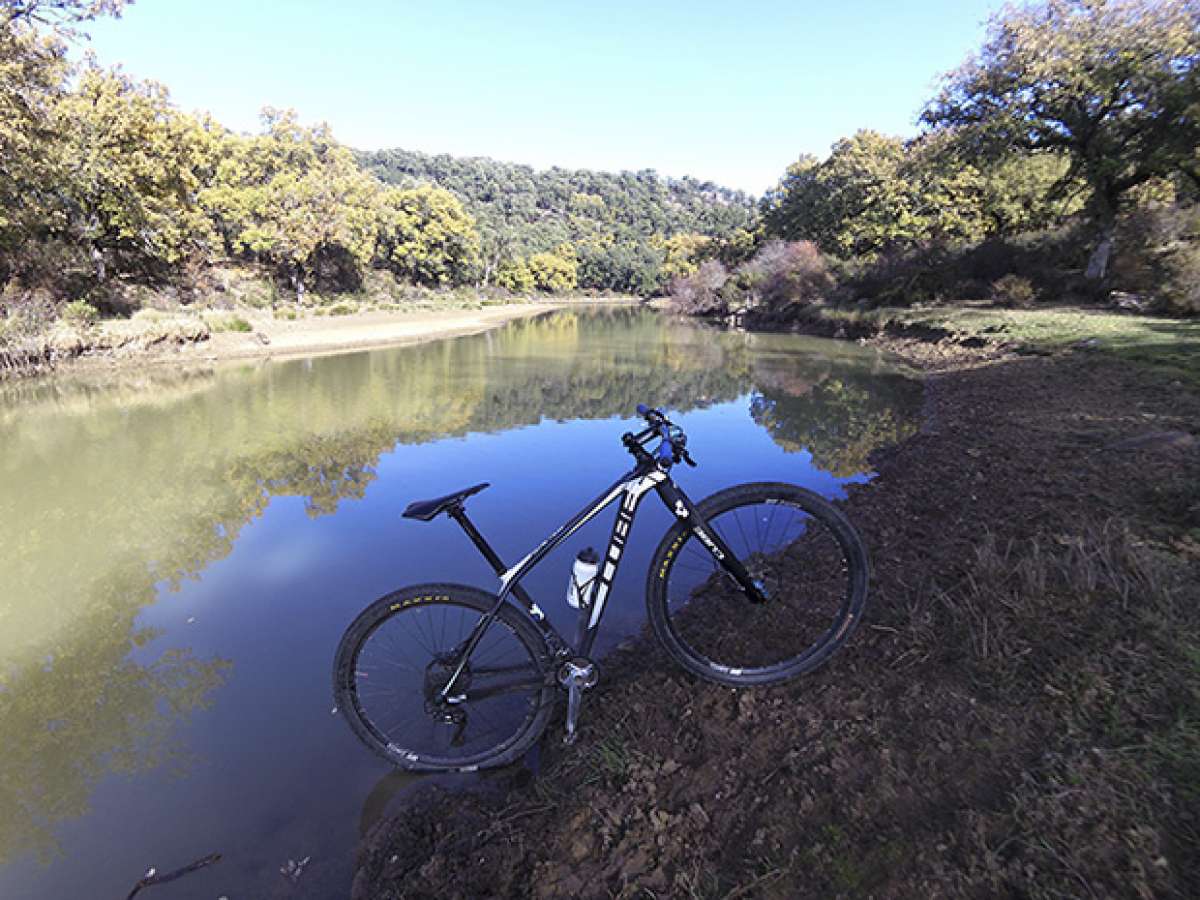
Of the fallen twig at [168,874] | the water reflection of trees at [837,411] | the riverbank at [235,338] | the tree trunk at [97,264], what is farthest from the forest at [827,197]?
the fallen twig at [168,874]

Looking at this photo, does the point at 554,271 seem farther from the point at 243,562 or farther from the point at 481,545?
the point at 481,545

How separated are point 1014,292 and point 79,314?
31877 mm

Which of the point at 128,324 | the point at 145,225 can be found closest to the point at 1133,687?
the point at 128,324

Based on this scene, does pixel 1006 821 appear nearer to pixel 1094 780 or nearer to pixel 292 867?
pixel 1094 780

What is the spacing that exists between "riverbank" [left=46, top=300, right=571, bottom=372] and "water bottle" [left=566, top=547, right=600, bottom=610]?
18.6 metres

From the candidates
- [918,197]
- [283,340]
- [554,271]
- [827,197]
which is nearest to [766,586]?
[283,340]

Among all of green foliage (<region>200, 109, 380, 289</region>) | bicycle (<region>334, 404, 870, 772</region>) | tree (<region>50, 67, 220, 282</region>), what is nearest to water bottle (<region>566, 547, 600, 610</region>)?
bicycle (<region>334, 404, 870, 772</region>)

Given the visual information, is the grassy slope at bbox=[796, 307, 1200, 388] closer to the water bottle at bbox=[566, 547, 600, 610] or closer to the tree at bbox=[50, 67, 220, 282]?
the water bottle at bbox=[566, 547, 600, 610]

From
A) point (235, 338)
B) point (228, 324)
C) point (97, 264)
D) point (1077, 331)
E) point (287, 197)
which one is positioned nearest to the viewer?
A: point (1077, 331)

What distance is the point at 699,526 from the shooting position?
107 inches

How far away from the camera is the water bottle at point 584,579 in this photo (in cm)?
268

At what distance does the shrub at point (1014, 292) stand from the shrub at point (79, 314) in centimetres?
3034

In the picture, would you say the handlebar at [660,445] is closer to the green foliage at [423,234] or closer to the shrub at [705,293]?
the shrub at [705,293]

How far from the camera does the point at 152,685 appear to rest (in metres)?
3.75
